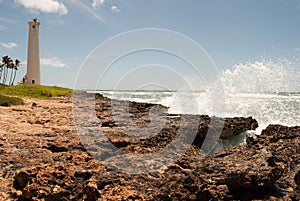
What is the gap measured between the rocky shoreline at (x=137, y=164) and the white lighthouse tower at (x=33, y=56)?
33.4 metres

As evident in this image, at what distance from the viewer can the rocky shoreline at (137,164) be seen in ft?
10.6

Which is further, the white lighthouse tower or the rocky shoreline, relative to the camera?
the white lighthouse tower

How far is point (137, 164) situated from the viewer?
11.7 feet

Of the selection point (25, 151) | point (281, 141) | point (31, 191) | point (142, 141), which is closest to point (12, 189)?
point (31, 191)

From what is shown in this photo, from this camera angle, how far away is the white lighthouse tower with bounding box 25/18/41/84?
3612 cm

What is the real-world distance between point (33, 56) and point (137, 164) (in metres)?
36.5

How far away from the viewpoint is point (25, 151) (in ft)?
13.9

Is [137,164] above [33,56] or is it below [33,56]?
below

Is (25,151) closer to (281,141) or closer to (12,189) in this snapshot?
(12,189)

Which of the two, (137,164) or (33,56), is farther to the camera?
(33,56)

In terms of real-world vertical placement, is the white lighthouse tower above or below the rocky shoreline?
above

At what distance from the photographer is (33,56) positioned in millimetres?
36312

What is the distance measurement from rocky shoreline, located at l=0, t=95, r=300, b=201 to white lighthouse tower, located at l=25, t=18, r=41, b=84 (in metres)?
33.4

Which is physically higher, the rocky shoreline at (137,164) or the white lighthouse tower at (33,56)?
the white lighthouse tower at (33,56)
